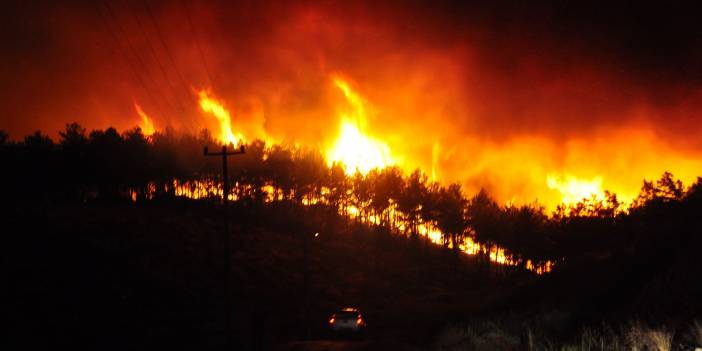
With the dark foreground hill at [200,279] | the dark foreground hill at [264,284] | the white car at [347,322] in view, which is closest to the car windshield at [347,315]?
the white car at [347,322]

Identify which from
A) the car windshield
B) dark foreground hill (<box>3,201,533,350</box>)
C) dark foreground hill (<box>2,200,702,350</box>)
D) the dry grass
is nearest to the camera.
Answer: the dry grass

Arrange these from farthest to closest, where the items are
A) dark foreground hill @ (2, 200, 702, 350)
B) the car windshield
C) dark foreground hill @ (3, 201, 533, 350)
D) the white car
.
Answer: the car windshield, the white car, dark foreground hill @ (3, 201, 533, 350), dark foreground hill @ (2, 200, 702, 350)

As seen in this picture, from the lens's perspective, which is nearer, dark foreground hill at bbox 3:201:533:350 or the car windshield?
dark foreground hill at bbox 3:201:533:350

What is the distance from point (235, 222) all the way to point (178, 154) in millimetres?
18027

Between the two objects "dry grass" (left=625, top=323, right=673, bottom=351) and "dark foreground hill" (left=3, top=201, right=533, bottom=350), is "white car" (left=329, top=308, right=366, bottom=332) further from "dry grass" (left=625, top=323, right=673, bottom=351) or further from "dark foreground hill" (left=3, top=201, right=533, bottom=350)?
"dry grass" (left=625, top=323, right=673, bottom=351)

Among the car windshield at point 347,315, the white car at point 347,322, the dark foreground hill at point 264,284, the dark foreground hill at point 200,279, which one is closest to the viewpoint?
the dark foreground hill at point 264,284

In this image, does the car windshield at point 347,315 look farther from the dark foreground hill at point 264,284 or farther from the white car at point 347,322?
the dark foreground hill at point 264,284

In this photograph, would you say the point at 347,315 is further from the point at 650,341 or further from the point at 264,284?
the point at 264,284

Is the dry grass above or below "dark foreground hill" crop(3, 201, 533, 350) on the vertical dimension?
above

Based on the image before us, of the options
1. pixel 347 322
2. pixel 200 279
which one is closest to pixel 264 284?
Result: pixel 200 279

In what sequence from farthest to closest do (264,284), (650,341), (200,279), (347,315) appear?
(264,284) < (200,279) < (347,315) < (650,341)

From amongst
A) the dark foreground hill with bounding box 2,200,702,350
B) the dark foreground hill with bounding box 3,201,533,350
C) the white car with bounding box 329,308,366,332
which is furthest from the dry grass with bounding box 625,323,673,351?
Result: the white car with bounding box 329,308,366,332

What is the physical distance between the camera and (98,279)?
164 feet

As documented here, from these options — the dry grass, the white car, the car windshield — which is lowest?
the white car
